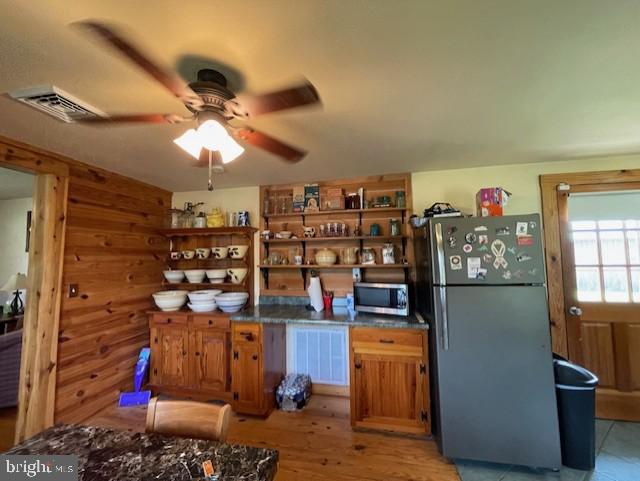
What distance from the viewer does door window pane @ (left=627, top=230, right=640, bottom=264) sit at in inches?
91.7

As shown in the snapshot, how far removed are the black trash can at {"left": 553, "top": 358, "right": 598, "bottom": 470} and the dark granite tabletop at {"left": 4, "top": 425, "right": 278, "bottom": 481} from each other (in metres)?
2.02

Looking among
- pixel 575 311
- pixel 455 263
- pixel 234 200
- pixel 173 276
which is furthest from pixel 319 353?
pixel 575 311

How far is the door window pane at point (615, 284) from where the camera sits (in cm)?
233

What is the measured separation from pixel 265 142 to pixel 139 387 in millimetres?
2824

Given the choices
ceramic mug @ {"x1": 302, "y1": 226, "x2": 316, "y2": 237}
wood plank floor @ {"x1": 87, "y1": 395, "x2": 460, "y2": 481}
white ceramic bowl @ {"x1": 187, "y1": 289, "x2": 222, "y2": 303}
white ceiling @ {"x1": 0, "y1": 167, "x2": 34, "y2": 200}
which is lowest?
wood plank floor @ {"x1": 87, "y1": 395, "x2": 460, "y2": 481}

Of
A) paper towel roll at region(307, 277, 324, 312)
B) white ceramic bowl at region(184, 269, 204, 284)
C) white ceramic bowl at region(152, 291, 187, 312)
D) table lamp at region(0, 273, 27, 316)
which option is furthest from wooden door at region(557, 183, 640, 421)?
table lamp at region(0, 273, 27, 316)

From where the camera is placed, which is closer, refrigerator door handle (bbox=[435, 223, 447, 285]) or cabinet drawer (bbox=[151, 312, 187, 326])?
refrigerator door handle (bbox=[435, 223, 447, 285])

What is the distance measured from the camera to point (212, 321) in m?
2.67

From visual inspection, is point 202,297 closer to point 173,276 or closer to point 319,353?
point 173,276

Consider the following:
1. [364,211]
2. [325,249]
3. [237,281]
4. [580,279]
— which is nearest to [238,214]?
[237,281]

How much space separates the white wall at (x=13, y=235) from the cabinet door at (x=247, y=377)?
3952 mm

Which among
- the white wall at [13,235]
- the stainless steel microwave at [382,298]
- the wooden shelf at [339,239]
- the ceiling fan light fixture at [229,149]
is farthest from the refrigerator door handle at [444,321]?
the white wall at [13,235]

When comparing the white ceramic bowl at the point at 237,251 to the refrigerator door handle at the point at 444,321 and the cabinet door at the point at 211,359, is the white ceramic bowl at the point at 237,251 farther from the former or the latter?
the refrigerator door handle at the point at 444,321

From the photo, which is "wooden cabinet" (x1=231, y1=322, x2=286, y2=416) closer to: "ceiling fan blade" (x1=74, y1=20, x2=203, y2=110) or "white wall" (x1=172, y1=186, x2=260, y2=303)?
"white wall" (x1=172, y1=186, x2=260, y2=303)
